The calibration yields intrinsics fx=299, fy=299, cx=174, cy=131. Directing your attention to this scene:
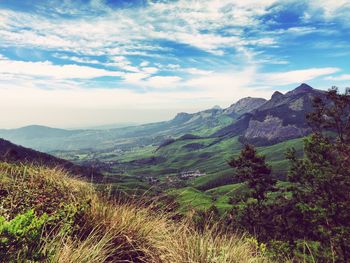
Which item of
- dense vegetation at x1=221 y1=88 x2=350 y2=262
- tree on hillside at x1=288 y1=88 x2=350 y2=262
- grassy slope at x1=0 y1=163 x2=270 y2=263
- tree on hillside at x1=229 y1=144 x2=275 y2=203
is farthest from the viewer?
tree on hillside at x1=229 y1=144 x2=275 y2=203

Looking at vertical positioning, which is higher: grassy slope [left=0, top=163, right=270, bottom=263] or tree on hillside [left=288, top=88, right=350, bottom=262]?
grassy slope [left=0, top=163, right=270, bottom=263]

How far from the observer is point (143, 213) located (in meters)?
7.89

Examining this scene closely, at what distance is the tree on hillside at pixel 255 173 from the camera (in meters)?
48.1

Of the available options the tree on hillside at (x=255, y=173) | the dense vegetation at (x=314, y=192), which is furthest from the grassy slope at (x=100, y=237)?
the tree on hillside at (x=255, y=173)

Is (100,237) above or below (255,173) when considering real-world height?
above

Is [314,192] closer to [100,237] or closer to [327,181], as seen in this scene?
[327,181]

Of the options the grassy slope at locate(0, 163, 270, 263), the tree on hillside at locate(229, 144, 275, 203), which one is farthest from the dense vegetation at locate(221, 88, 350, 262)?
the grassy slope at locate(0, 163, 270, 263)

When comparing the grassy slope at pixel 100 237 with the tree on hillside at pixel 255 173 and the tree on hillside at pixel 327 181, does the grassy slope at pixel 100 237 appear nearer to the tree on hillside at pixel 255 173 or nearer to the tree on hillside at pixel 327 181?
the tree on hillside at pixel 327 181

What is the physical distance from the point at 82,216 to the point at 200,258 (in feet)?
8.49

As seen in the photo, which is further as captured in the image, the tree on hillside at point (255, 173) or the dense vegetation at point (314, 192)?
the tree on hillside at point (255, 173)

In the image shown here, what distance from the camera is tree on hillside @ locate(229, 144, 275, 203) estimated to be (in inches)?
1893

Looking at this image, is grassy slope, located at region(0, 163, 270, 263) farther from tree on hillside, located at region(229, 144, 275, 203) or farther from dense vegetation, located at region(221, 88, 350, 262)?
tree on hillside, located at region(229, 144, 275, 203)

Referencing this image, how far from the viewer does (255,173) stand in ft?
158

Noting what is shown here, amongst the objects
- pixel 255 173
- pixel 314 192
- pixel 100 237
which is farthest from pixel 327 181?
pixel 100 237
